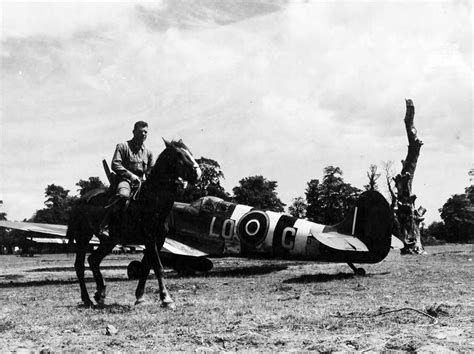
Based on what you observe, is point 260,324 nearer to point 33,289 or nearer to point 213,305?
point 213,305

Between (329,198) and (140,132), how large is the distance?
73212 millimetres

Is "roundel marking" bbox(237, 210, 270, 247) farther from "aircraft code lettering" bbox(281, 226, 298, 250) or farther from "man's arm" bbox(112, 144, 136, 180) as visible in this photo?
"man's arm" bbox(112, 144, 136, 180)

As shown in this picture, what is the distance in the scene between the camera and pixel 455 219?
277ft

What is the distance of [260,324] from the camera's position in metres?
6.14

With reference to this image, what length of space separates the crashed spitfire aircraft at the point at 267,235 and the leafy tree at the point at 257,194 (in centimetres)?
5453

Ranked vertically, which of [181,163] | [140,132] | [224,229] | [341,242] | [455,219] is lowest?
[341,242]

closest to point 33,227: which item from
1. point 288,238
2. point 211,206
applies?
point 211,206

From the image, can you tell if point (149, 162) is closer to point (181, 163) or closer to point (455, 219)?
point (181, 163)

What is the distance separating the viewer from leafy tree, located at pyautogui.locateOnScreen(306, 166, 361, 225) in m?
77.6

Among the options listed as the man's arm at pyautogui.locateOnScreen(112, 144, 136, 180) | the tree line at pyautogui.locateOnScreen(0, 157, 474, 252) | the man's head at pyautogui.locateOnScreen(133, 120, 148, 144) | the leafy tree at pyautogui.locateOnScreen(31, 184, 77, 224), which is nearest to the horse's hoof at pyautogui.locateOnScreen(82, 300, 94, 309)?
the man's arm at pyautogui.locateOnScreen(112, 144, 136, 180)

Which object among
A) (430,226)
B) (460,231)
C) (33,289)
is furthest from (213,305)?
(430,226)

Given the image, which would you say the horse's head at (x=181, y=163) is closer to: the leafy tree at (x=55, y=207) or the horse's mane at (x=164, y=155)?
the horse's mane at (x=164, y=155)

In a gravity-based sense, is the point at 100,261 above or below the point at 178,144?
below

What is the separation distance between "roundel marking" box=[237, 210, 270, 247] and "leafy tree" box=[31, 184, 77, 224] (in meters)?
63.8
